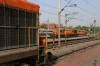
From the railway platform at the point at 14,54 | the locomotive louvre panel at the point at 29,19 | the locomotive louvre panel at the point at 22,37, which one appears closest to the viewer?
the railway platform at the point at 14,54

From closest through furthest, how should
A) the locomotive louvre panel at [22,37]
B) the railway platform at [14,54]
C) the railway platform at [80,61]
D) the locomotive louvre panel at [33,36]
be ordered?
the railway platform at [14,54]
the locomotive louvre panel at [22,37]
the locomotive louvre panel at [33,36]
the railway platform at [80,61]

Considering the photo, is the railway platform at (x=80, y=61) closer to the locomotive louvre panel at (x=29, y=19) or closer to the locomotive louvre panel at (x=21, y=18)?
the locomotive louvre panel at (x=29, y=19)

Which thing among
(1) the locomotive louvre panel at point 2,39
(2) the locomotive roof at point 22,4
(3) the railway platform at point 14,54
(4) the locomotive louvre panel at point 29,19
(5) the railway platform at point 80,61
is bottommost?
(5) the railway platform at point 80,61

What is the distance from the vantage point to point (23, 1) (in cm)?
730

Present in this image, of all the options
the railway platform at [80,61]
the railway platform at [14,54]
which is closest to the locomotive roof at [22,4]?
the railway platform at [14,54]

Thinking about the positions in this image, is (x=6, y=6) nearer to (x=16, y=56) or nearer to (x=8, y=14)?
(x=8, y=14)

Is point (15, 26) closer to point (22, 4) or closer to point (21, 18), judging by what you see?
point (21, 18)

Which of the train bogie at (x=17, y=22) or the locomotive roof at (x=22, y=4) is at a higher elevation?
the locomotive roof at (x=22, y=4)

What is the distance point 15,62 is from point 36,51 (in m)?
1.19

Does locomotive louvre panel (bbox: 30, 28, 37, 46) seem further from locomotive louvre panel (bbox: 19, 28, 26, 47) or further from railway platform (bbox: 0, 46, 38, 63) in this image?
railway platform (bbox: 0, 46, 38, 63)

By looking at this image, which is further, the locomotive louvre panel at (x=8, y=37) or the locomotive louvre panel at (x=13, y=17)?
the locomotive louvre panel at (x=13, y=17)

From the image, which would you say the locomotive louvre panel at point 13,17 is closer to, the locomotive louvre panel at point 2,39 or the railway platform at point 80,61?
the locomotive louvre panel at point 2,39

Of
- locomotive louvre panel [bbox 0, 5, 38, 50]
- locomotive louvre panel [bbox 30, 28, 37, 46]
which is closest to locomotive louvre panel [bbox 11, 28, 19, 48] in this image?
locomotive louvre panel [bbox 0, 5, 38, 50]

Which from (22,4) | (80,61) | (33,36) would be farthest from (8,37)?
(80,61)
